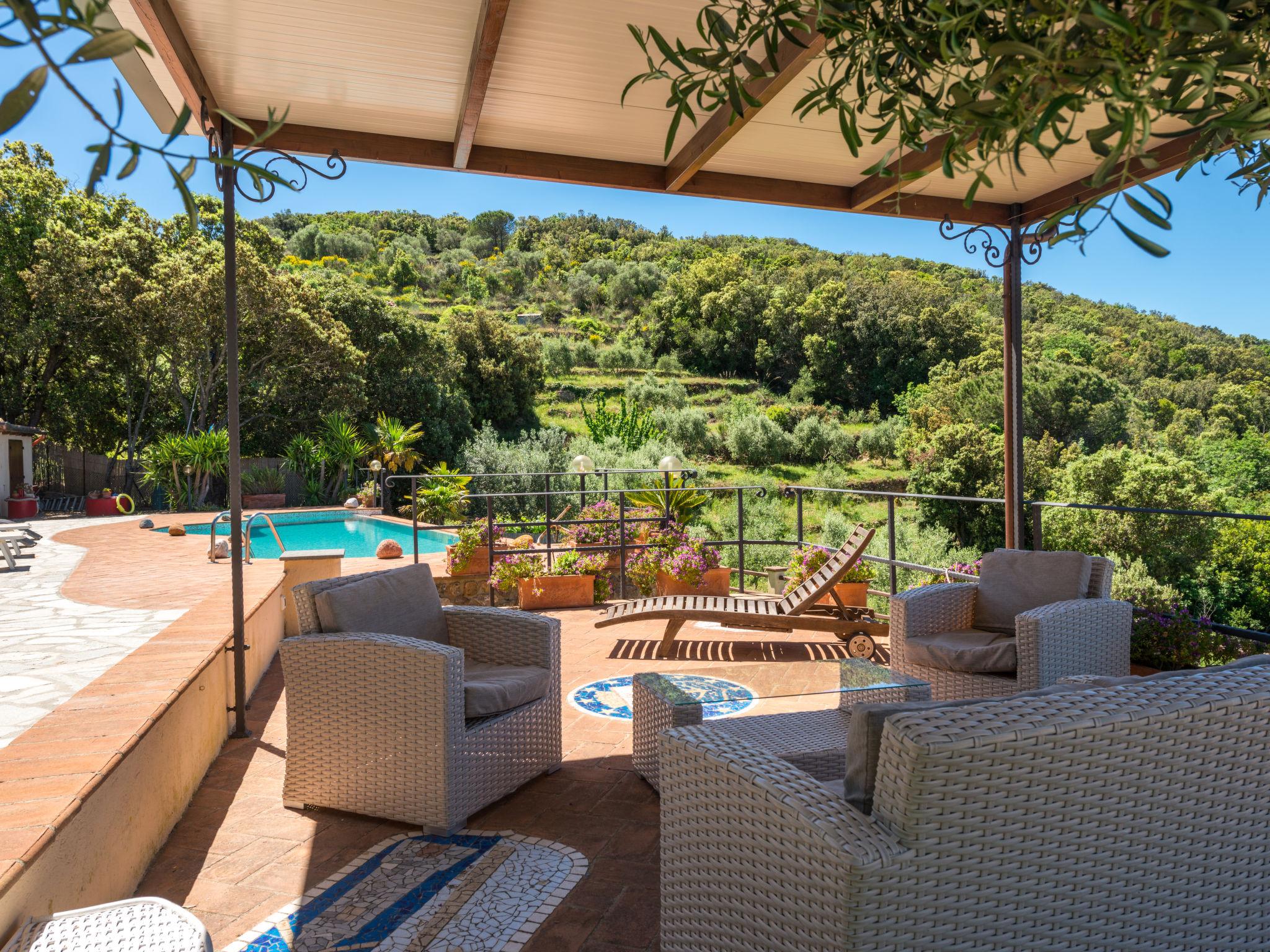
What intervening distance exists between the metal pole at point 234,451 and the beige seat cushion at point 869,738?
2.55m

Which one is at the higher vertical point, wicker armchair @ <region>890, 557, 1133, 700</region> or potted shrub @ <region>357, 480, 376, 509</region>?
potted shrub @ <region>357, 480, 376, 509</region>

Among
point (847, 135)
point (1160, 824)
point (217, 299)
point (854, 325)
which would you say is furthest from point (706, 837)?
point (854, 325)

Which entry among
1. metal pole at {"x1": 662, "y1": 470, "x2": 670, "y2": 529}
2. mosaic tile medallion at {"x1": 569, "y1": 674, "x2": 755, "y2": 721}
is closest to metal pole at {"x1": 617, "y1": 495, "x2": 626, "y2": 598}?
metal pole at {"x1": 662, "y1": 470, "x2": 670, "y2": 529}

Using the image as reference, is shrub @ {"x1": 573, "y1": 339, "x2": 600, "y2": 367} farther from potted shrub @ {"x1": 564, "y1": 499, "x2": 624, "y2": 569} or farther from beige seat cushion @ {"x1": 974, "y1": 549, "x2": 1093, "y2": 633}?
beige seat cushion @ {"x1": 974, "y1": 549, "x2": 1093, "y2": 633}

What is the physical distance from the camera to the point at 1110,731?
125cm

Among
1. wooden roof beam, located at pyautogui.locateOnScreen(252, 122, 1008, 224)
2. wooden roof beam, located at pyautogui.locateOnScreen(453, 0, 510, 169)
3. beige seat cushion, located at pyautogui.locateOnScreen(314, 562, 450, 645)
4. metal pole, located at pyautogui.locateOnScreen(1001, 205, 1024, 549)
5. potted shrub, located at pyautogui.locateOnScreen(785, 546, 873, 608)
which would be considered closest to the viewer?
wooden roof beam, located at pyautogui.locateOnScreen(453, 0, 510, 169)

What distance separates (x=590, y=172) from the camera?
3.92 metres

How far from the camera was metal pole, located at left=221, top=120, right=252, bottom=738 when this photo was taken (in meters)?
3.13

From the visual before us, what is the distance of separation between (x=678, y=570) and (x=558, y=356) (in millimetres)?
22088

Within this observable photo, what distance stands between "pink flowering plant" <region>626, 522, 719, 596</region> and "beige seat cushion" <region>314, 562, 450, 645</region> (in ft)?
9.07

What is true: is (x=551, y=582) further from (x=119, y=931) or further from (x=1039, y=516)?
(x=119, y=931)

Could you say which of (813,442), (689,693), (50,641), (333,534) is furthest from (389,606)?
(813,442)

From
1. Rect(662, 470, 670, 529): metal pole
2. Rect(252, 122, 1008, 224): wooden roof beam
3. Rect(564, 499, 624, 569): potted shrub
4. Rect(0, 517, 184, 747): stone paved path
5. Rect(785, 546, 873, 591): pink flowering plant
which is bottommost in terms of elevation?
Rect(0, 517, 184, 747): stone paved path

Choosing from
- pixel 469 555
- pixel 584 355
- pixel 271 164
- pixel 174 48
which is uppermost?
pixel 584 355
